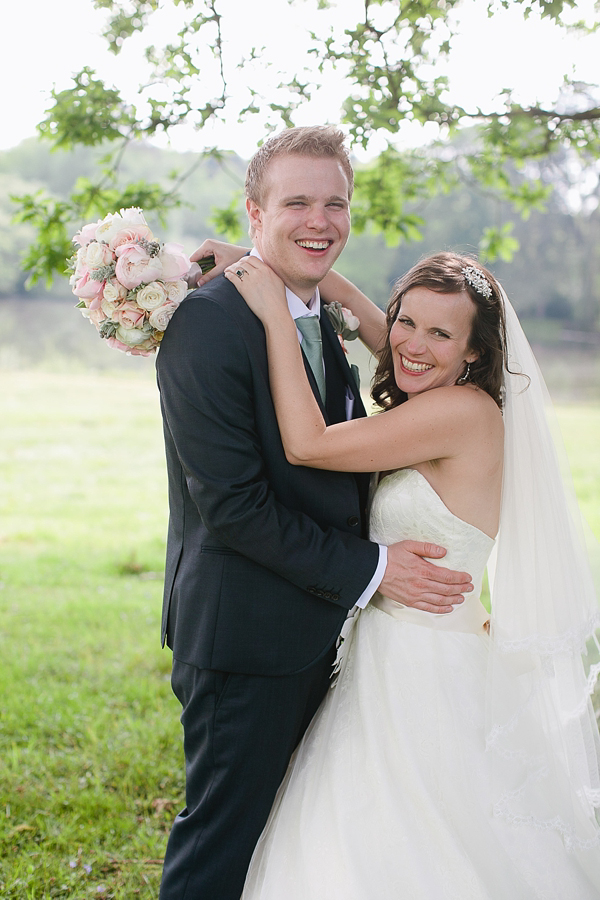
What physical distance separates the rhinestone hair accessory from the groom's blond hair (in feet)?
1.70

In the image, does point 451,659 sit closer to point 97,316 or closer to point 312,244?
point 312,244

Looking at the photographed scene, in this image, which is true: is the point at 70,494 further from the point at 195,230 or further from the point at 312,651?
the point at 195,230

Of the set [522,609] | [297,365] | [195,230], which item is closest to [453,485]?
[522,609]

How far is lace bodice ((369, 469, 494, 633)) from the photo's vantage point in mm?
2623

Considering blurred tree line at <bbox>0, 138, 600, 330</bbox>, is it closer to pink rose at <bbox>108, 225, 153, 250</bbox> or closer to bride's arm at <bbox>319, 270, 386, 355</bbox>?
bride's arm at <bbox>319, 270, 386, 355</bbox>

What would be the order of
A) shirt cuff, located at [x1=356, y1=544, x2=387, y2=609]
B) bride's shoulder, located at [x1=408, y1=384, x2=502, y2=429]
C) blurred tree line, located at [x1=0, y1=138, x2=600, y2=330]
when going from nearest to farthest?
1. shirt cuff, located at [x1=356, y1=544, x2=387, y2=609]
2. bride's shoulder, located at [x1=408, y1=384, x2=502, y2=429]
3. blurred tree line, located at [x1=0, y1=138, x2=600, y2=330]

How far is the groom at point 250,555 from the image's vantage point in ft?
7.45

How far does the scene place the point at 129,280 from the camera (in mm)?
2283

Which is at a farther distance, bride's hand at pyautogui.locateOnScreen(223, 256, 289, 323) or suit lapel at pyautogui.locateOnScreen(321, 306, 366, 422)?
suit lapel at pyautogui.locateOnScreen(321, 306, 366, 422)

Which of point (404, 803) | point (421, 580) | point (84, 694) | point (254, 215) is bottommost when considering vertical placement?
point (84, 694)

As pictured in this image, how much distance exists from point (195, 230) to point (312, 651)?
1398 inches

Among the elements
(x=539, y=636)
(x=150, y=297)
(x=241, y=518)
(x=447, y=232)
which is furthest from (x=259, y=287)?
(x=447, y=232)

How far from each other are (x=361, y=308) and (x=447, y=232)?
124 feet

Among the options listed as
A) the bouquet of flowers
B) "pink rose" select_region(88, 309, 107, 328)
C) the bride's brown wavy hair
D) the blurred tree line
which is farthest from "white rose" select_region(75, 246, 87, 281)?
the blurred tree line
